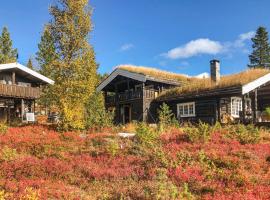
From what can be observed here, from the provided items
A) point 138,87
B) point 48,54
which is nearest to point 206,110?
point 138,87

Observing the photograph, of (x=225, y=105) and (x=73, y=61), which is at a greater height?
A: (x=73, y=61)

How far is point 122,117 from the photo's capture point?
37312 millimetres

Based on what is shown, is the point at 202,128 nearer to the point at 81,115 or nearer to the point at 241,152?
the point at 241,152

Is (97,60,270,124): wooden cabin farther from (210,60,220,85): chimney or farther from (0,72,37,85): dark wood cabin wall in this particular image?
(0,72,37,85): dark wood cabin wall

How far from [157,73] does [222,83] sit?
29.2 feet

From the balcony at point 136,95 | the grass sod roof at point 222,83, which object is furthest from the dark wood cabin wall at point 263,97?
the balcony at point 136,95

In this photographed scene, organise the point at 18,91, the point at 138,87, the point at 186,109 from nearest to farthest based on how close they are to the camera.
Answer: the point at 18,91 < the point at 186,109 < the point at 138,87

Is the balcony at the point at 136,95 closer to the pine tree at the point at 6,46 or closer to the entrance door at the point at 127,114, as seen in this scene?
the entrance door at the point at 127,114

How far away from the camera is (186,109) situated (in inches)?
1252

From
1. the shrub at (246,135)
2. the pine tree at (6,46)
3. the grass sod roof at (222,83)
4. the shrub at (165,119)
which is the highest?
the pine tree at (6,46)

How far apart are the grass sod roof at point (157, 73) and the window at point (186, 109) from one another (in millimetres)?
3729

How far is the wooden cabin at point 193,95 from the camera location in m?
26.2

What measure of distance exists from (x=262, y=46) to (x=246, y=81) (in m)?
51.2

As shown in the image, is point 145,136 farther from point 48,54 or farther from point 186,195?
point 48,54
